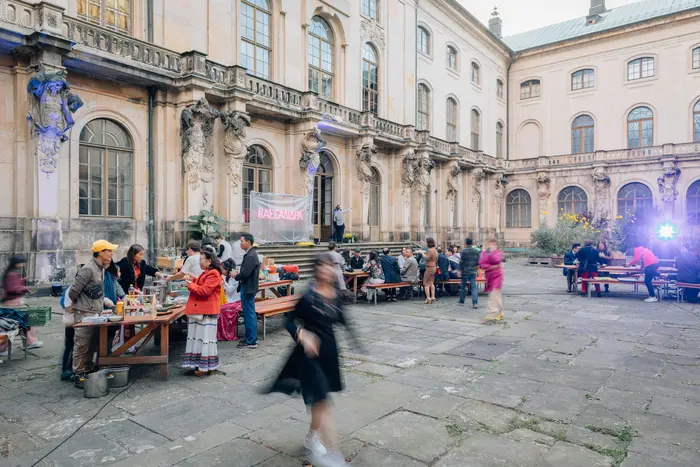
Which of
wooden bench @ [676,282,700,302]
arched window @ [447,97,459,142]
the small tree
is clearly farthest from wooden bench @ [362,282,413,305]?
arched window @ [447,97,459,142]

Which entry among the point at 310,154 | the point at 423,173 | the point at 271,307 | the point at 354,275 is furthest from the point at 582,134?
the point at 271,307

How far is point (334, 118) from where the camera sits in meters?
20.8

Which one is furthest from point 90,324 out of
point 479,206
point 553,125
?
point 553,125

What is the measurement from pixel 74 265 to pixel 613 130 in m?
35.6

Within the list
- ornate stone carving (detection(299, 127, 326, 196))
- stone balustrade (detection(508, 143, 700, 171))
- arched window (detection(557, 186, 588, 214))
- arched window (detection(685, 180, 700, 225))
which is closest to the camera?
ornate stone carving (detection(299, 127, 326, 196))

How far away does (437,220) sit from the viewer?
30844 millimetres

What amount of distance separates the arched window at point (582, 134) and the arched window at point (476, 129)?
7.50m

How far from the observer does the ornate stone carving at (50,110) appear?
Result: 12047mm

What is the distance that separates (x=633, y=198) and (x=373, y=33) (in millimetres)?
21720

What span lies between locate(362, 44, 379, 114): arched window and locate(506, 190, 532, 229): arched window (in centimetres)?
1779

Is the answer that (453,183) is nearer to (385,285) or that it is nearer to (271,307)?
(385,285)

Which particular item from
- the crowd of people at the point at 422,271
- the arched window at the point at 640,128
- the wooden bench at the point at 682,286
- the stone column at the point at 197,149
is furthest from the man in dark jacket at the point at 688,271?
the arched window at the point at 640,128

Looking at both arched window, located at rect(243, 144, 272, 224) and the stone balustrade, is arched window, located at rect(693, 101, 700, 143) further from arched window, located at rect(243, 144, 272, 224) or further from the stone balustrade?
arched window, located at rect(243, 144, 272, 224)

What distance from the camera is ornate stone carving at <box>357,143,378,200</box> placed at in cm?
2286
